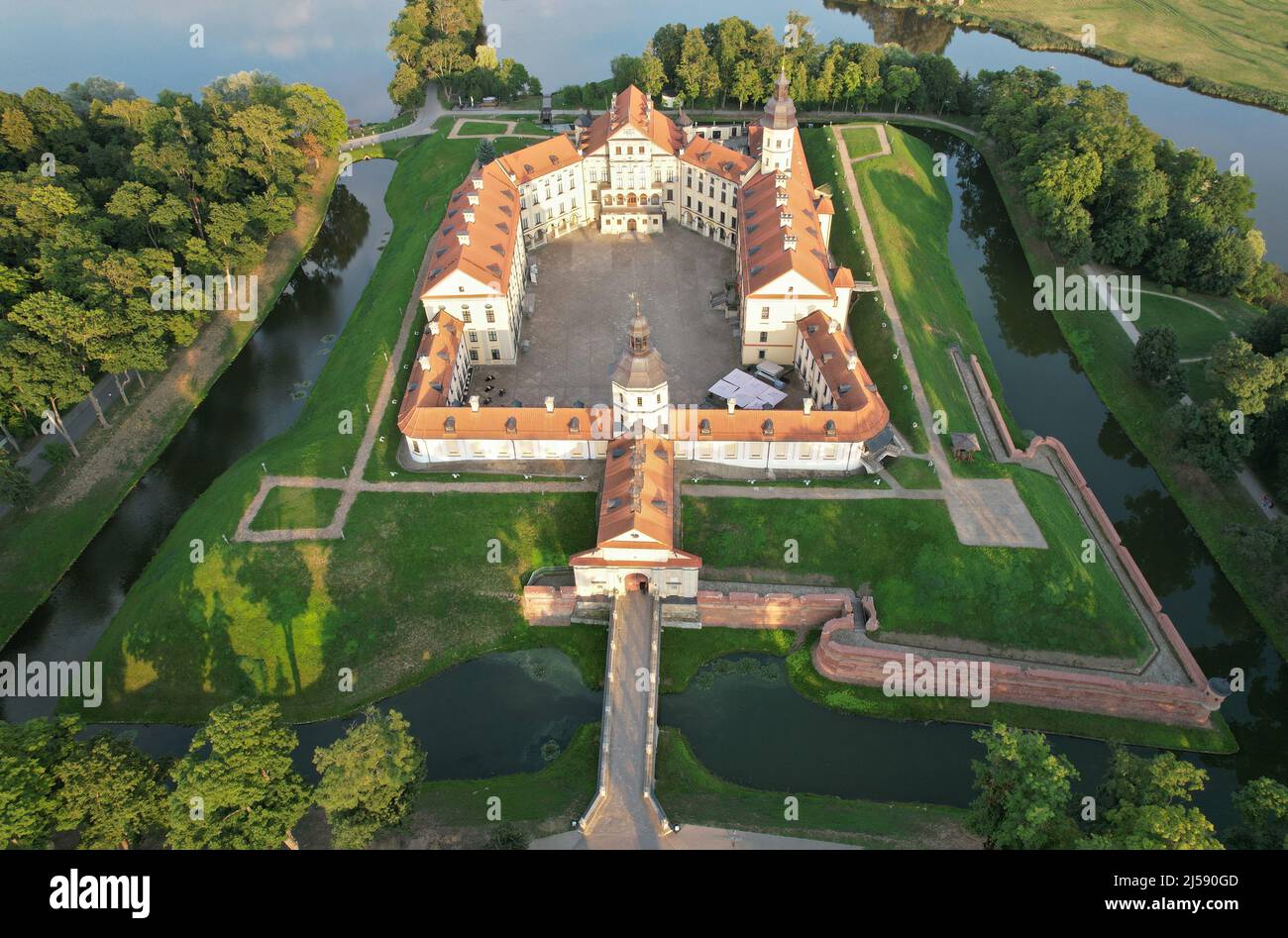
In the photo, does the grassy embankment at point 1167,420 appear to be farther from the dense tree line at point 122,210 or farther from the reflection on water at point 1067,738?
the dense tree line at point 122,210

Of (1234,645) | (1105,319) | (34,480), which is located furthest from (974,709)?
(34,480)

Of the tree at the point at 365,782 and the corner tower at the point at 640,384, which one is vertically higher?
the corner tower at the point at 640,384

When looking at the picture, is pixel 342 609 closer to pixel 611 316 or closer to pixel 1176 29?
A: pixel 611 316

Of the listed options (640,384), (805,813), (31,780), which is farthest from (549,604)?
(31,780)

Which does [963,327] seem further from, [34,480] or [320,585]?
[34,480]

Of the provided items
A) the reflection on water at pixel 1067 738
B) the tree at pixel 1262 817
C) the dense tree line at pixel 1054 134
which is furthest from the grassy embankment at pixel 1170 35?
the tree at pixel 1262 817

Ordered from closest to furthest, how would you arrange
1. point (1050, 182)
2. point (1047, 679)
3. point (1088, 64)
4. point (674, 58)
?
point (1047, 679), point (1050, 182), point (674, 58), point (1088, 64)
